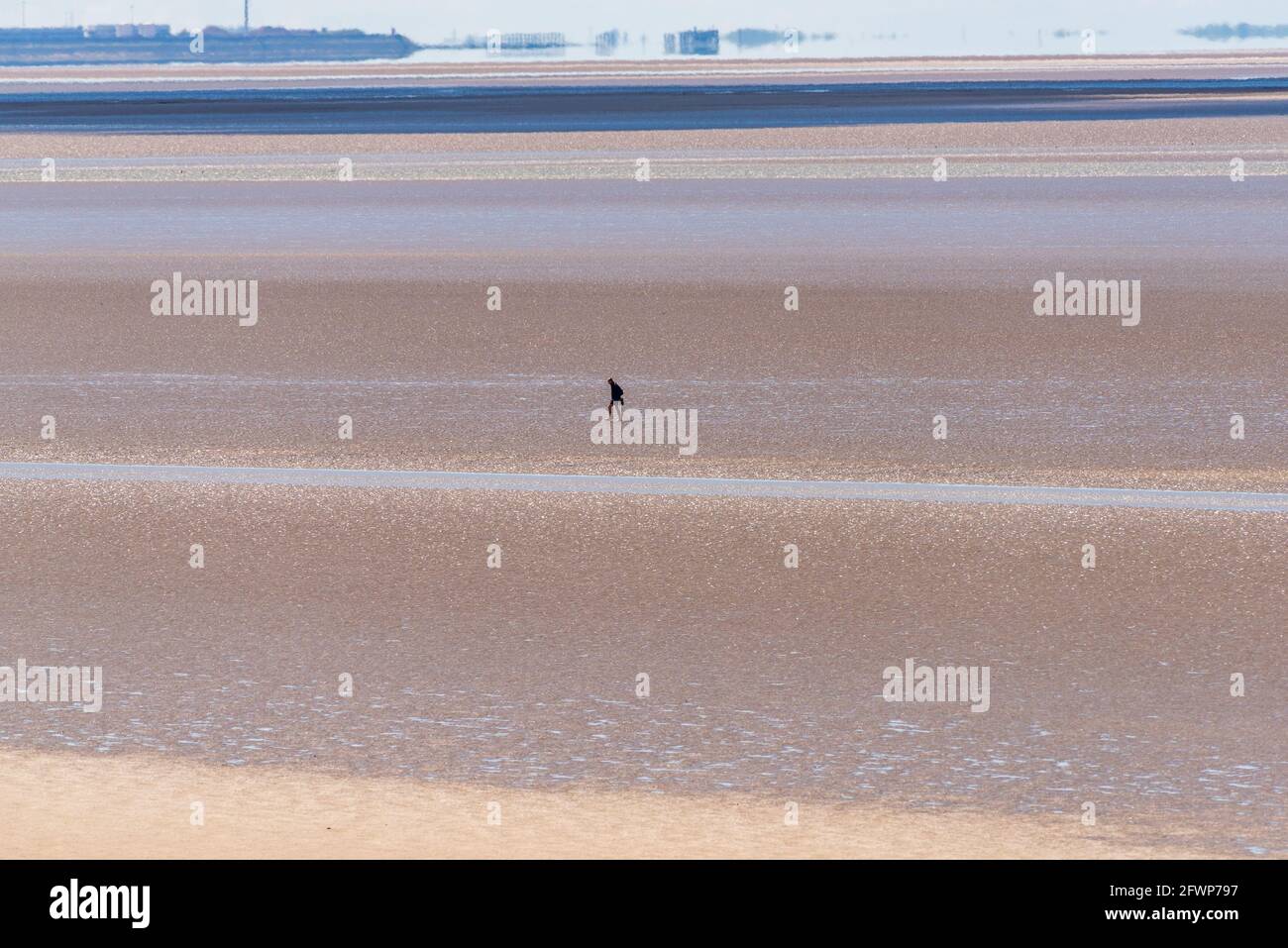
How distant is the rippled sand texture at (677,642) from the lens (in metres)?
6.07

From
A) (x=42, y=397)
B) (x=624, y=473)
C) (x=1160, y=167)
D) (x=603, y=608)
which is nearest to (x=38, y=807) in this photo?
(x=603, y=608)

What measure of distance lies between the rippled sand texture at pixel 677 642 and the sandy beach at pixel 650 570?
2 cm

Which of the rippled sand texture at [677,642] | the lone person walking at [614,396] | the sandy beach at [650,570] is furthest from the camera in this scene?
the lone person walking at [614,396]

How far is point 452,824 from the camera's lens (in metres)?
5.56

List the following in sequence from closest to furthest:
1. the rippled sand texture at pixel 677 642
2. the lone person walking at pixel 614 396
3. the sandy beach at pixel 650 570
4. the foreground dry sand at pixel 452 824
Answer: the foreground dry sand at pixel 452 824
the sandy beach at pixel 650 570
the rippled sand texture at pixel 677 642
the lone person walking at pixel 614 396

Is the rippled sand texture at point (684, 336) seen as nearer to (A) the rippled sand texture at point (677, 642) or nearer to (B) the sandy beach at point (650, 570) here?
(B) the sandy beach at point (650, 570)

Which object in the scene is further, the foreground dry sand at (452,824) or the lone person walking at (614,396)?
the lone person walking at (614,396)

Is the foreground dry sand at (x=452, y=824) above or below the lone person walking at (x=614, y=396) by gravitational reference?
below

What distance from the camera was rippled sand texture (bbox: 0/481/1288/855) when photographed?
607 centimetres

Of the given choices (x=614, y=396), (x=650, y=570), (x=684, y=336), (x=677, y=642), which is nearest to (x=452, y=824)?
(x=677, y=642)

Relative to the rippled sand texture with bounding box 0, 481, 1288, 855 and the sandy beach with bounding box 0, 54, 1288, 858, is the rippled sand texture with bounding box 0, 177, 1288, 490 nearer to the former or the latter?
the sandy beach with bounding box 0, 54, 1288, 858

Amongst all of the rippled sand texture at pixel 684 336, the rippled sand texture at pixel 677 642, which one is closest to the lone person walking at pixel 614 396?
the rippled sand texture at pixel 684 336

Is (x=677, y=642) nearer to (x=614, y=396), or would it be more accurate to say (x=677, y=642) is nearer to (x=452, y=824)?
(x=452, y=824)

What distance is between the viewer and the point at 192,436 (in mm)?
11703
